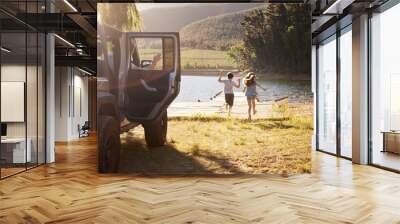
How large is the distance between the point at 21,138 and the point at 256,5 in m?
4.63

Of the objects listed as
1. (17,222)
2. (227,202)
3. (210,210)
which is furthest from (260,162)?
(17,222)

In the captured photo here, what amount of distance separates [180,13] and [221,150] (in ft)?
7.91

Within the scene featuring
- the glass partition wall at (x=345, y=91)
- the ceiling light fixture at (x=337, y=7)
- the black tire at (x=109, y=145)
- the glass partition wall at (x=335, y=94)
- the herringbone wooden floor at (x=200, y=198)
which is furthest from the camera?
the glass partition wall at (x=335, y=94)

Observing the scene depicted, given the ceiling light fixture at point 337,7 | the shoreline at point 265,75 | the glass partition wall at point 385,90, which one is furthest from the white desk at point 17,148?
the glass partition wall at point 385,90

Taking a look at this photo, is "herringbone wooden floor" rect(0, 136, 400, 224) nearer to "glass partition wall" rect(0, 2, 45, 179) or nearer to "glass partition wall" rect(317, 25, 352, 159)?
"glass partition wall" rect(0, 2, 45, 179)

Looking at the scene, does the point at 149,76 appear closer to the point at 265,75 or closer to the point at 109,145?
the point at 109,145

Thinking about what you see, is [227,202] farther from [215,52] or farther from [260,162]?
[215,52]

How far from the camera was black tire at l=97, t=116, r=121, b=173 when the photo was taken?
682 centimetres

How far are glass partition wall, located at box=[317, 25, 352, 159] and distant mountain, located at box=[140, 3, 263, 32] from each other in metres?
3.22

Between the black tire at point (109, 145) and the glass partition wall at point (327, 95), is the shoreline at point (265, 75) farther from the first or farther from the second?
the glass partition wall at point (327, 95)

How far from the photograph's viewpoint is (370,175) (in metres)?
6.66

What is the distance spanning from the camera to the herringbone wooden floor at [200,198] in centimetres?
403

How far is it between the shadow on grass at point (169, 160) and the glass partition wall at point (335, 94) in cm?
358

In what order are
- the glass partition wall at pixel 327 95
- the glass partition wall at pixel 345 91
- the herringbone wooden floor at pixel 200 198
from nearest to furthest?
the herringbone wooden floor at pixel 200 198 → the glass partition wall at pixel 345 91 → the glass partition wall at pixel 327 95
